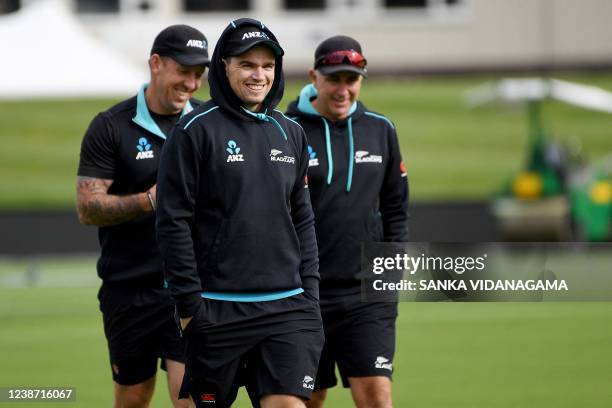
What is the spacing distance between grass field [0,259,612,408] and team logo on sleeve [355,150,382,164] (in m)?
2.51

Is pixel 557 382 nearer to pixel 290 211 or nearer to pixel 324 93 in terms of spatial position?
pixel 324 93

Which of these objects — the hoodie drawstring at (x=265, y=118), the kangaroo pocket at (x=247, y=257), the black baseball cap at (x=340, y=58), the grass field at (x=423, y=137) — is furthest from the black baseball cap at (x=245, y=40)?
the grass field at (x=423, y=137)

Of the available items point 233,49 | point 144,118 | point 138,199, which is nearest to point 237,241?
point 233,49

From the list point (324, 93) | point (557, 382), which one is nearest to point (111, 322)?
point (324, 93)

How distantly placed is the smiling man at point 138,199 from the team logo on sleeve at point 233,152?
1268 mm

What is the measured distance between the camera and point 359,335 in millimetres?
6773

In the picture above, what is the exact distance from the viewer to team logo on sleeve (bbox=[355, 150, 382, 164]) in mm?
6855

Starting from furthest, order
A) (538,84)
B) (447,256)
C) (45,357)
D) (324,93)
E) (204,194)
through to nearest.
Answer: (538,84)
(45,357)
(324,93)
(447,256)
(204,194)

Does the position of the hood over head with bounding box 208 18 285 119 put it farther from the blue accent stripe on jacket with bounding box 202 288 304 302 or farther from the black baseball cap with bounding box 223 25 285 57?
the blue accent stripe on jacket with bounding box 202 288 304 302

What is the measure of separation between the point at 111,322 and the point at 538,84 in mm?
17420

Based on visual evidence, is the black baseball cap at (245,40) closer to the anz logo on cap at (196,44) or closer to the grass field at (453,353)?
the anz logo on cap at (196,44)

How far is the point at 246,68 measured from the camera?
5.48 meters

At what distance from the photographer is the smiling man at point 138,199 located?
662cm

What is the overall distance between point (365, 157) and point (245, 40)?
1.63 meters
